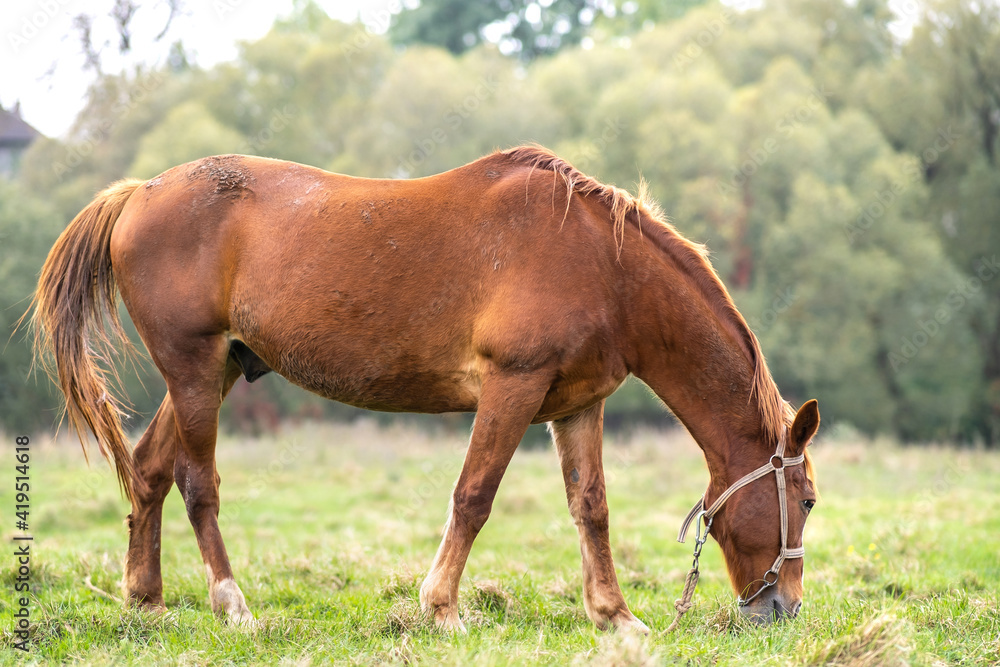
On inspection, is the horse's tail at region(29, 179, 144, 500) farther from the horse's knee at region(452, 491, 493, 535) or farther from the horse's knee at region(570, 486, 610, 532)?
the horse's knee at region(570, 486, 610, 532)

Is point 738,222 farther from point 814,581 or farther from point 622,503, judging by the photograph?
point 814,581

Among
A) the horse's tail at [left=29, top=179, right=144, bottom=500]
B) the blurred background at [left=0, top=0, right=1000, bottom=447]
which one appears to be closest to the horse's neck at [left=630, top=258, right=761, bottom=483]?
the horse's tail at [left=29, top=179, right=144, bottom=500]

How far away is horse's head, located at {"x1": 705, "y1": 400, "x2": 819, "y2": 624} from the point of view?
3871 millimetres

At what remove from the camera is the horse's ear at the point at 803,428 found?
3.75 m

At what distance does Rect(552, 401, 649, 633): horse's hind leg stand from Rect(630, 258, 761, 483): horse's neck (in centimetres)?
51

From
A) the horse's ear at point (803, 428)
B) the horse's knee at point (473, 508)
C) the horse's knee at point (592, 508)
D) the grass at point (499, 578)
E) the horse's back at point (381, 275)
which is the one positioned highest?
the horse's back at point (381, 275)

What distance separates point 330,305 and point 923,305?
2006 cm

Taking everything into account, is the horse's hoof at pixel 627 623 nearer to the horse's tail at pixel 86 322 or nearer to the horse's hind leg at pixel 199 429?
the horse's hind leg at pixel 199 429

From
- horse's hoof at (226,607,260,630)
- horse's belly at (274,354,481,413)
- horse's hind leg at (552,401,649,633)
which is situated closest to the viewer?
horse's hoof at (226,607,260,630)

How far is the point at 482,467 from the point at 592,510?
74 cm

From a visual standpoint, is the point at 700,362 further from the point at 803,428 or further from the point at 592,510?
the point at 592,510

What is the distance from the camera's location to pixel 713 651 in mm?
3301

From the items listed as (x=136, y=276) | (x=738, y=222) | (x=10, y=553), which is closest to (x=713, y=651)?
(x=136, y=276)

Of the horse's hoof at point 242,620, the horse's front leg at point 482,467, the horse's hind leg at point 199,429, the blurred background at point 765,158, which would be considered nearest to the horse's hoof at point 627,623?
the horse's front leg at point 482,467
